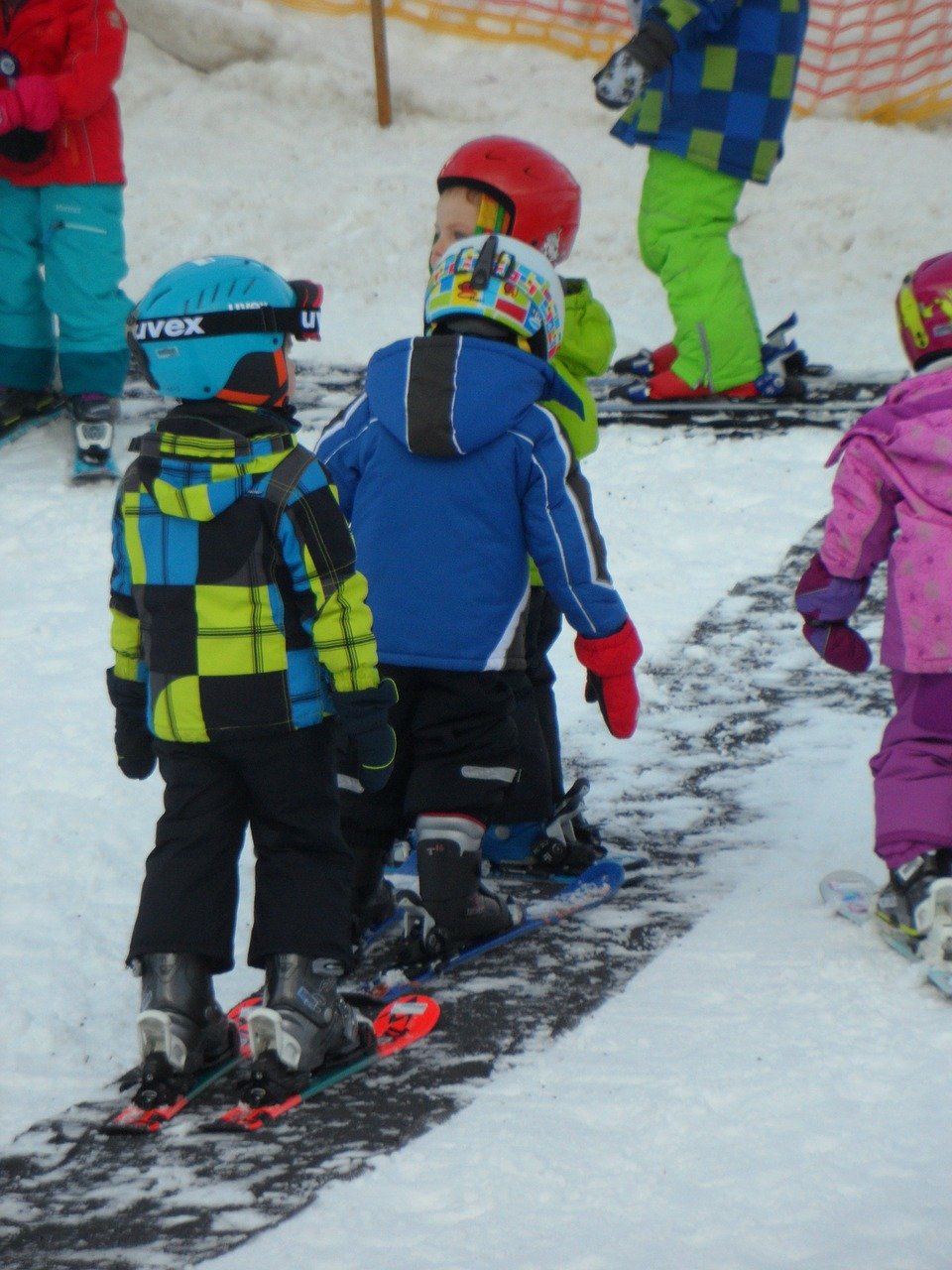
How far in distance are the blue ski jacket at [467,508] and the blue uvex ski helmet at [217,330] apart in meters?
0.44

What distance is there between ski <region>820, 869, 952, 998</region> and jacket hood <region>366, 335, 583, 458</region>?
1198 mm

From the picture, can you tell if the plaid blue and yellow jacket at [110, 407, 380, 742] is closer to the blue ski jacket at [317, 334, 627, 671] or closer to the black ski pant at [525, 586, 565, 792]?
the blue ski jacket at [317, 334, 627, 671]

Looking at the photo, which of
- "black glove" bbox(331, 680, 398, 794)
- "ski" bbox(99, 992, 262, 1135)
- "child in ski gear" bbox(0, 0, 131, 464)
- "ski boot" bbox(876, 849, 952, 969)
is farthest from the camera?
"child in ski gear" bbox(0, 0, 131, 464)

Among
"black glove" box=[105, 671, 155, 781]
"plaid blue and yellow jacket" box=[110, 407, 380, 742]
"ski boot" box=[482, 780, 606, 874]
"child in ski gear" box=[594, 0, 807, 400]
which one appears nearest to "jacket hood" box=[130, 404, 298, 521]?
"plaid blue and yellow jacket" box=[110, 407, 380, 742]

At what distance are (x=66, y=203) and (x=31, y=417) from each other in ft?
3.15

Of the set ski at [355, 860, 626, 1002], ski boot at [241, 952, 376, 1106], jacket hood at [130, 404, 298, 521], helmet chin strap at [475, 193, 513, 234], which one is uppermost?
→ helmet chin strap at [475, 193, 513, 234]

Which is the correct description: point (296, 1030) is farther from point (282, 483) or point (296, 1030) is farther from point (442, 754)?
point (282, 483)

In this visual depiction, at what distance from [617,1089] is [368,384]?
4.86ft

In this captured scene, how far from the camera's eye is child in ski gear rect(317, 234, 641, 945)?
3.24 m

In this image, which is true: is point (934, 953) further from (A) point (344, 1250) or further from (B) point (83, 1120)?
(B) point (83, 1120)

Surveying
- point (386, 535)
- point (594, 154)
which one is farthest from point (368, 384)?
point (594, 154)

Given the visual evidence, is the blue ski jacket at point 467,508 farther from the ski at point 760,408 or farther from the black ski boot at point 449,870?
the ski at point 760,408

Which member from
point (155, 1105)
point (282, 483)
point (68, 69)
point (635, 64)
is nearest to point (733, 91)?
point (635, 64)

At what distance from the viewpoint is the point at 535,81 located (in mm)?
11188
